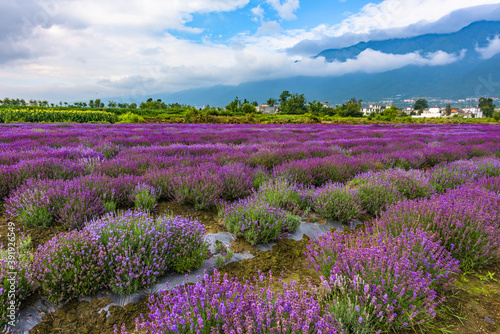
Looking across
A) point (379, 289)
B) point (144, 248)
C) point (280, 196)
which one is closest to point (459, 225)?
point (379, 289)

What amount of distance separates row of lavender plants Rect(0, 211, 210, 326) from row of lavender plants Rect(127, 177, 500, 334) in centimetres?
31

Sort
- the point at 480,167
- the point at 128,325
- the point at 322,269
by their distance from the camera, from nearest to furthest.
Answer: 1. the point at 128,325
2. the point at 322,269
3. the point at 480,167

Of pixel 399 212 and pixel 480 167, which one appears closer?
pixel 399 212

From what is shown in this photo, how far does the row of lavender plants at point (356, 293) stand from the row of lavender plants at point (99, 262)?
1.01ft

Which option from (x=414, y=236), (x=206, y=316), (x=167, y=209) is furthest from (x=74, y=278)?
(x=414, y=236)

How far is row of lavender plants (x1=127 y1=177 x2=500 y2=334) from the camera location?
4.53 ft

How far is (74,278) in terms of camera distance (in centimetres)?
192

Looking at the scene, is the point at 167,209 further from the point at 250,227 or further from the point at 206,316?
the point at 206,316

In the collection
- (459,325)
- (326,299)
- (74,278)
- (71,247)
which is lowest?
(459,325)

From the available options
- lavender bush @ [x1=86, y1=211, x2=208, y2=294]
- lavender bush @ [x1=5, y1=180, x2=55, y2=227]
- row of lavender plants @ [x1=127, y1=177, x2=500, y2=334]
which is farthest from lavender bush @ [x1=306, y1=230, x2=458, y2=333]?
lavender bush @ [x1=5, y1=180, x2=55, y2=227]

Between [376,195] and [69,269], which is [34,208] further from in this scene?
[376,195]

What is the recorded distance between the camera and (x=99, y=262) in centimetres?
194

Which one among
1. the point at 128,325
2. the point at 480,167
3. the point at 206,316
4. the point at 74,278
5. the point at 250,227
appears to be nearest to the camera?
the point at 206,316

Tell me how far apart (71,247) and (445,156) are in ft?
31.9
